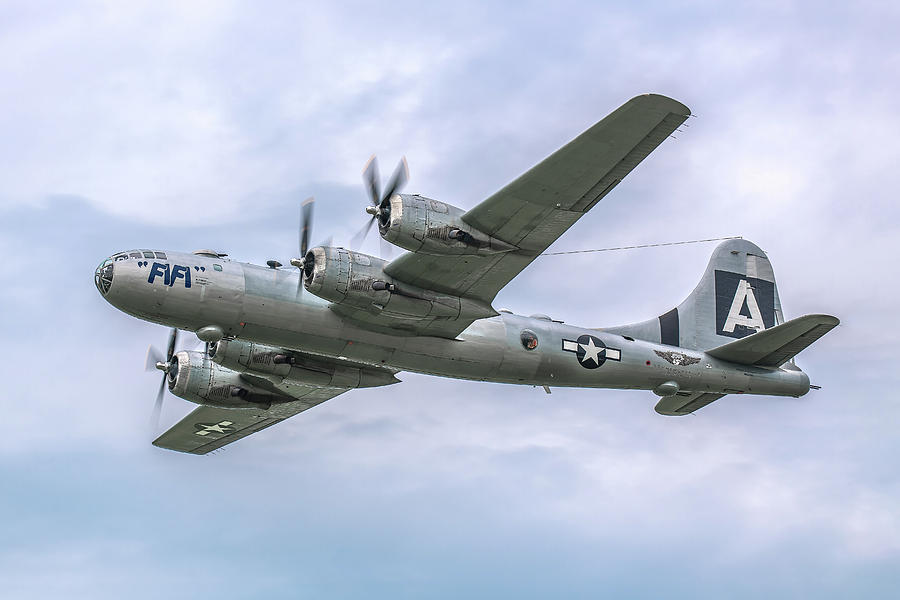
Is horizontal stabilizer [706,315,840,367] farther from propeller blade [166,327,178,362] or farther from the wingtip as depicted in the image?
propeller blade [166,327,178,362]

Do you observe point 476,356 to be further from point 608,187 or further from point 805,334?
point 805,334

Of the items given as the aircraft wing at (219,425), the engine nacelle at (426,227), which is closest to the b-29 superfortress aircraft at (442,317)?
the engine nacelle at (426,227)

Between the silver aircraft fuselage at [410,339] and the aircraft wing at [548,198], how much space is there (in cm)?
186

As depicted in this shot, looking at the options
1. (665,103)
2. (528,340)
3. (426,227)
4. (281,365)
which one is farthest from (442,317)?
(665,103)

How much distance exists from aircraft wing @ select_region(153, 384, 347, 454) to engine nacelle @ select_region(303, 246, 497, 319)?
8084 mm

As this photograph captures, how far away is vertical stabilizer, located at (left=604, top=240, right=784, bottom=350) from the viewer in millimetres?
30250

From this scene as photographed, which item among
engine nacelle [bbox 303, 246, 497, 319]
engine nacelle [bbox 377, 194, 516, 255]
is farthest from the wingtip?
engine nacelle [bbox 303, 246, 497, 319]

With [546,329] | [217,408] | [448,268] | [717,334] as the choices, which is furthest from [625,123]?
[217,408]

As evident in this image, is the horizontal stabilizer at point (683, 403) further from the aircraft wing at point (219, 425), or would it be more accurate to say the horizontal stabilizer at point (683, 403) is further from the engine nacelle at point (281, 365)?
the aircraft wing at point (219, 425)

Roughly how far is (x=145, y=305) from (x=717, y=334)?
16630 millimetres

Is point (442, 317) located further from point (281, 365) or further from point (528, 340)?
point (281, 365)

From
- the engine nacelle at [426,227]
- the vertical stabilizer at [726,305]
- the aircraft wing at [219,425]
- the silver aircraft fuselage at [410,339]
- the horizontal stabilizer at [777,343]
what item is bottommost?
the aircraft wing at [219,425]

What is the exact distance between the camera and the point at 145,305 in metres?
23.7

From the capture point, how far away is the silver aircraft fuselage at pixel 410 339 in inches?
938
